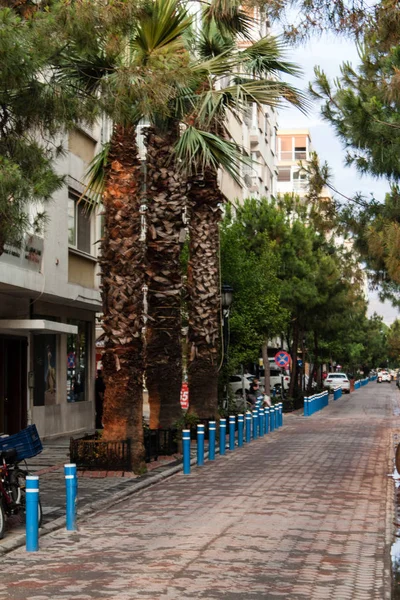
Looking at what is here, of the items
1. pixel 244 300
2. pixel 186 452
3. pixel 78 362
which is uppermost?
pixel 244 300

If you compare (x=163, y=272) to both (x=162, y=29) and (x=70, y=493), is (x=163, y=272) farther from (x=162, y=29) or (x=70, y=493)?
(x=70, y=493)

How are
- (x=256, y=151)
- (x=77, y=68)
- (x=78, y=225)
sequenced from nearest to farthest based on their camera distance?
1. (x=77, y=68)
2. (x=78, y=225)
3. (x=256, y=151)

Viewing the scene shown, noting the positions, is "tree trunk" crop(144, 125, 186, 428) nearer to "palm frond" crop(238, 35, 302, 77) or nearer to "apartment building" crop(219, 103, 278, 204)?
"palm frond" crop(238, 35, 302, 77)

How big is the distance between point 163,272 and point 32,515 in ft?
37.4

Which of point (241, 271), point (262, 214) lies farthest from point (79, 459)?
point (262, 214)

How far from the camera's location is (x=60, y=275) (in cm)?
2391

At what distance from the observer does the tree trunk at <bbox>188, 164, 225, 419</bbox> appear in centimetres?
2362

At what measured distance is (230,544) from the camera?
1034 cm

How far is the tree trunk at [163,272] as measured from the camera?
822 inches

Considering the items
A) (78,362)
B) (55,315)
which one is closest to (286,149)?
(78,362)

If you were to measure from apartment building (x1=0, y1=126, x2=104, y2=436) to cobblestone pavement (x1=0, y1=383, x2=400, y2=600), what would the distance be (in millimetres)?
6286

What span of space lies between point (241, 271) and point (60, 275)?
9.57 metres

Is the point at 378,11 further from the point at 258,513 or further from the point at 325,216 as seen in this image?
the point at 325,216

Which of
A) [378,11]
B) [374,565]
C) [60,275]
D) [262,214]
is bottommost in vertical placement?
[374,565]
